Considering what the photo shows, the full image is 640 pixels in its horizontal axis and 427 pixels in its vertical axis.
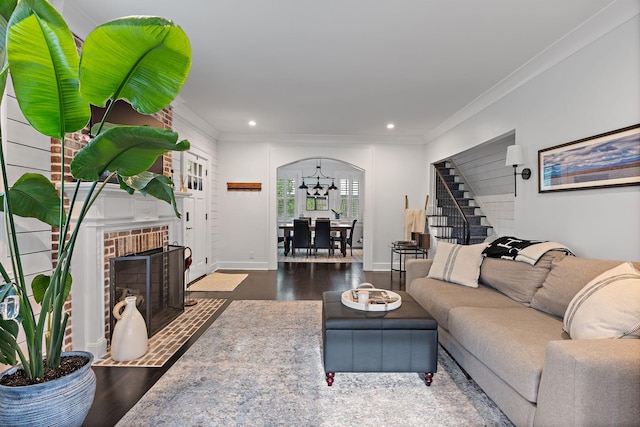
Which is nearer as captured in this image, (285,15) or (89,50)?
(89,50)

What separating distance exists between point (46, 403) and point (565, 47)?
165 inches

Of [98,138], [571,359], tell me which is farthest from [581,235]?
[98,138]

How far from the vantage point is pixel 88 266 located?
2.64 meters

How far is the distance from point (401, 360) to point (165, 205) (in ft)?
9.81

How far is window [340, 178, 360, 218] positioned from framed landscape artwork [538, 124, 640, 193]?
298 inches

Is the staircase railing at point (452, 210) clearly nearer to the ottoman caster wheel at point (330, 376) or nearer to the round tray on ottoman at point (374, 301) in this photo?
the round tray on ottoman at point (374, 301)

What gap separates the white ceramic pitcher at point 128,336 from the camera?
2.64 metres

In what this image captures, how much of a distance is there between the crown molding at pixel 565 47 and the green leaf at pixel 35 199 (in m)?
3.72

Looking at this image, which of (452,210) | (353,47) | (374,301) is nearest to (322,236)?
(452,210)

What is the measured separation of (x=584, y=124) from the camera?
9.03ft

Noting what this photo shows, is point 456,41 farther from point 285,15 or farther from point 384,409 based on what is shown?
point 384,409

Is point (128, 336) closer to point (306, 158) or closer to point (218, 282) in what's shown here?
point (218, 282)

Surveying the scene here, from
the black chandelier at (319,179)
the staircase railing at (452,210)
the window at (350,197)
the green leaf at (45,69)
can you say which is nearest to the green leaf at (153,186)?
the green leaf at (45,69)

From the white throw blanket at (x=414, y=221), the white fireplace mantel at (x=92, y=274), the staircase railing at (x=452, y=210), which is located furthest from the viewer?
the white throw blanket at (x=414, y=221)
